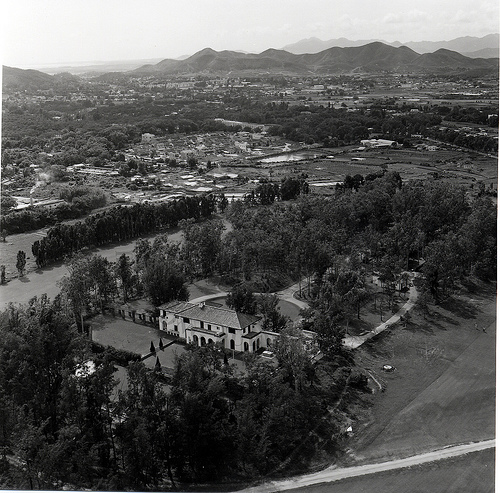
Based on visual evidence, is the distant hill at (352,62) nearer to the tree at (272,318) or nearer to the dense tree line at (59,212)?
the dense tree line at (59,212)

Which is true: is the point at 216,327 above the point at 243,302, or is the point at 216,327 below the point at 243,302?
below

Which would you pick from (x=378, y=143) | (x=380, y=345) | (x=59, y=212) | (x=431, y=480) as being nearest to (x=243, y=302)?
(x=380, y=345)

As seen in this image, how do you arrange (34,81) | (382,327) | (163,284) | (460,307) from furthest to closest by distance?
(34,81) < (460,307) < (163,284) < (382,327)

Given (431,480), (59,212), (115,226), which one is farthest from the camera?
(59,212)

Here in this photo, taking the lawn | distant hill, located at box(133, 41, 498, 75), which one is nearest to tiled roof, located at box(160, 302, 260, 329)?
the lawn

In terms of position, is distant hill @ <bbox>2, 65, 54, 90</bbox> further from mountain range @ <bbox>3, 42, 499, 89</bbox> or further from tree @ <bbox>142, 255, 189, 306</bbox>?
tree @ <bbox>142, 255, 189, 306</bbox>

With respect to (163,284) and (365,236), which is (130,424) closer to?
(163,284)

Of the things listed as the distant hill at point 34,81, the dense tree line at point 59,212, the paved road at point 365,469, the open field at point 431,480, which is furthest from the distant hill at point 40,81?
the open field at point 431,480

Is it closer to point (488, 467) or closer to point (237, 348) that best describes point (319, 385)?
point (237, 348)
